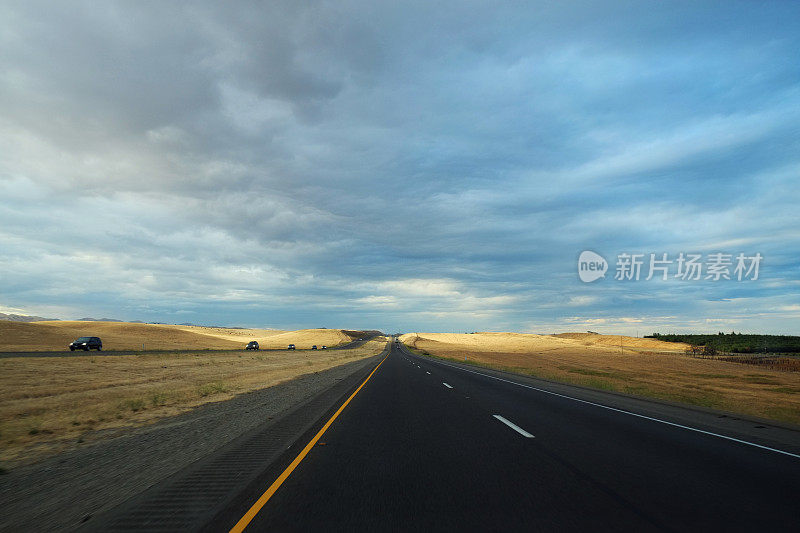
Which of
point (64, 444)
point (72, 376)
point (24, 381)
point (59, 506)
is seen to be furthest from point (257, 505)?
point (72, 376)

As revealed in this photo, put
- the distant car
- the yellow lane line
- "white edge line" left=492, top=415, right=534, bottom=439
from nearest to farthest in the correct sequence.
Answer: the yellow lane line < "white edge line" left=492, top=415, right=534, bottom=439 < the distant car

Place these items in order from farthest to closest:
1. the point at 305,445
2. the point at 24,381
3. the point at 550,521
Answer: the point at 24,381 → the point at 305,445 → the point at 550,521

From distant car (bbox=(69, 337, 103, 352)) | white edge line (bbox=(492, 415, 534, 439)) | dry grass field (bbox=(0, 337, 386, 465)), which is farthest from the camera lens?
distant car (bbox=(69, 337, 103, 352))

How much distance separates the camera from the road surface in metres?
4.50

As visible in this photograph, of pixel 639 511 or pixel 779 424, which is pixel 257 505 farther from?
pixel 779 424

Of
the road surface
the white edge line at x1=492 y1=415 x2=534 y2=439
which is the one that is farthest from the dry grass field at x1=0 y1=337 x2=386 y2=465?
the white edge line at x1=492 y1=415 x2=534 y2=439

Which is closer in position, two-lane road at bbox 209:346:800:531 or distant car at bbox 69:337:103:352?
two-lane road at bbox 209:346:800:531

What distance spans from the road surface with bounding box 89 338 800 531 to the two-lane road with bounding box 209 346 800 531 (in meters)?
0.02

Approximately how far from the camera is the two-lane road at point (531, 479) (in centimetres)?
451

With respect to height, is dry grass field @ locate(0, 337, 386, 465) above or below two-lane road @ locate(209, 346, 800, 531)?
below

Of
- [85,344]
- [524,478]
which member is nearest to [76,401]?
[524,478]

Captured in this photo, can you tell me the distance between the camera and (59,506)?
5.25 meters

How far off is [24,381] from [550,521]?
2527cm

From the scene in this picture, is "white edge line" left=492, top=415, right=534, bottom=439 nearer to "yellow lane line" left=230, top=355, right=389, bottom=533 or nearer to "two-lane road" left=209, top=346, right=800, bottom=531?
"two-lane road" left=209, top=346, right=800, bottom=531
